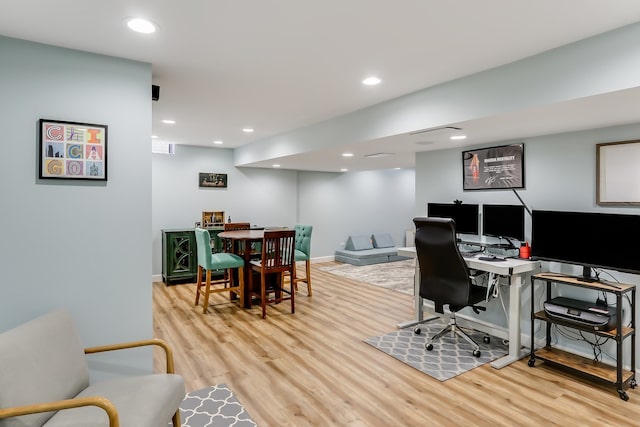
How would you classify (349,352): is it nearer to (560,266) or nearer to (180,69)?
(560,266)

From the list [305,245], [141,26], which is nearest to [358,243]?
[305,245]

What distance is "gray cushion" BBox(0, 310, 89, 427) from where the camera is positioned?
1546mm

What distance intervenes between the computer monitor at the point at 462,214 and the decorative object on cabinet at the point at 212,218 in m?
4.06

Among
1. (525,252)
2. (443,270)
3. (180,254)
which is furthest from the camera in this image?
(180,254)

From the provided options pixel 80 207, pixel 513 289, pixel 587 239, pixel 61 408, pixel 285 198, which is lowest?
pixel 61 408

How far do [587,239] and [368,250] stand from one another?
559cm

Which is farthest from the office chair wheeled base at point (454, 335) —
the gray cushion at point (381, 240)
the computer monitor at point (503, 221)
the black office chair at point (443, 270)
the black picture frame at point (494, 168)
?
the gray cushion at point (381, 240)

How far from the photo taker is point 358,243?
8.38 m

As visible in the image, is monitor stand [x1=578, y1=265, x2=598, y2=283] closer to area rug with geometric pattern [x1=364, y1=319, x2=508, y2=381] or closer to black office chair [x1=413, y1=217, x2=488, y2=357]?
black office chair [x1=413, y1=217, x2=488, y2=357]

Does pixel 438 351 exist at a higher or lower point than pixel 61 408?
lower

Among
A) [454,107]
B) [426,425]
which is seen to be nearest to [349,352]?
[426,425]

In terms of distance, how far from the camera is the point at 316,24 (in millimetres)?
2008

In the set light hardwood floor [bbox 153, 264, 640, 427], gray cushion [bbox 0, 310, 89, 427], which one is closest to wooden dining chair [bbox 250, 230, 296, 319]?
light hardwood floor [bbox 153, 264, 640, 427]

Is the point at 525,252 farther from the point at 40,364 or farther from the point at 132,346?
the point at 40,364
